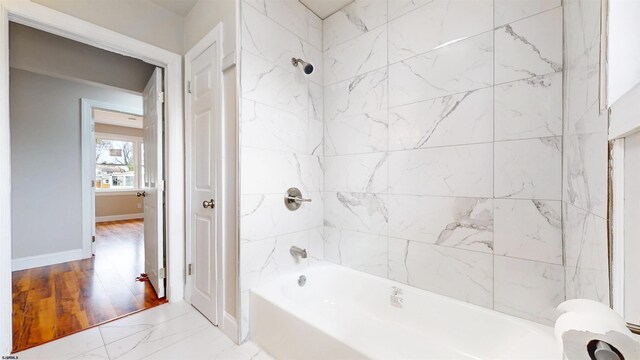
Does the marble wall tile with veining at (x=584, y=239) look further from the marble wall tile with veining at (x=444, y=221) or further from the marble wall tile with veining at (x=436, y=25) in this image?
the marble wall tile with veining at (x=436, y=25)

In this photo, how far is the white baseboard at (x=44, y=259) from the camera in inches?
109

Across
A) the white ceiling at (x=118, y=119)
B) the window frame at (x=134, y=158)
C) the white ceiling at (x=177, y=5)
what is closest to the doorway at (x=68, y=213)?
the white ceiling at (x=177, y=5)

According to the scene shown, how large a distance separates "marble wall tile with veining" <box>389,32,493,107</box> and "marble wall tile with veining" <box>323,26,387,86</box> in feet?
0.56

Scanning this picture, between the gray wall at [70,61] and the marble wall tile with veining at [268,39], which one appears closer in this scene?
the marble wall tile with veining at [268,39]

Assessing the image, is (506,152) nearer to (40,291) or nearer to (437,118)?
(437,118)

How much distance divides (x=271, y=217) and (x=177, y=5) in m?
1.88

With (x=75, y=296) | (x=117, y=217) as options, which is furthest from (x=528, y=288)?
(x=117, y=217)

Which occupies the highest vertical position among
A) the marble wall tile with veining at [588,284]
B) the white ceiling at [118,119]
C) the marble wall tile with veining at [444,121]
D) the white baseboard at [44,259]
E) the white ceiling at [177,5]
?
the white ceiling at [177,5]

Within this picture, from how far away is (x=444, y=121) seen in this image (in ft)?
4.90

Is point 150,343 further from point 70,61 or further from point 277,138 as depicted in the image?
point 70,61

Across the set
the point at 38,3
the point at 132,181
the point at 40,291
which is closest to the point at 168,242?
the point at 40,291

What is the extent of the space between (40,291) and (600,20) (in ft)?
12.7

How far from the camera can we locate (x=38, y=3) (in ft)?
4.91

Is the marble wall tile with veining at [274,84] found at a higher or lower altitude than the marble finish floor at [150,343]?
higher
